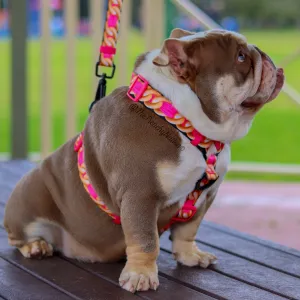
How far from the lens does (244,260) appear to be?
8.11 feet

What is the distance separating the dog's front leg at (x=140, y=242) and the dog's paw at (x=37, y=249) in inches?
15.9

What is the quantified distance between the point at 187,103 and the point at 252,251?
0.81 metres

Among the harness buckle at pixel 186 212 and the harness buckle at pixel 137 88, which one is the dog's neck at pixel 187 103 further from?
the harness buckle at pixel 186 212

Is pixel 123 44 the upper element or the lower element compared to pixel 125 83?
upper

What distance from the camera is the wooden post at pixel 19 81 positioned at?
174 inches

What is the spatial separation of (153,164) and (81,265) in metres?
0.52

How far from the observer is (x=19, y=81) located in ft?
14.8

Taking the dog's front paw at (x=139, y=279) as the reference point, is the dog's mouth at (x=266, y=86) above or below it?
above

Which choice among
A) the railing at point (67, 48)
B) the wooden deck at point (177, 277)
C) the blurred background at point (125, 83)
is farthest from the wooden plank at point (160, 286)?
the railing at point (67, 48)

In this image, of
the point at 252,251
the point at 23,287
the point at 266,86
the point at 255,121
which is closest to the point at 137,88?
the point at 266,86

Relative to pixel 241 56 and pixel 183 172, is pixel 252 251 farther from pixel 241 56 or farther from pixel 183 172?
pixel 241 56

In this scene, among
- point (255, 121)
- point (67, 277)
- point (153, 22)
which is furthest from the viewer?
point (255, 121)

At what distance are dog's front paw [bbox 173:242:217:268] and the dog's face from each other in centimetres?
54

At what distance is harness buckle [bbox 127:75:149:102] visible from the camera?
6.77 ft
